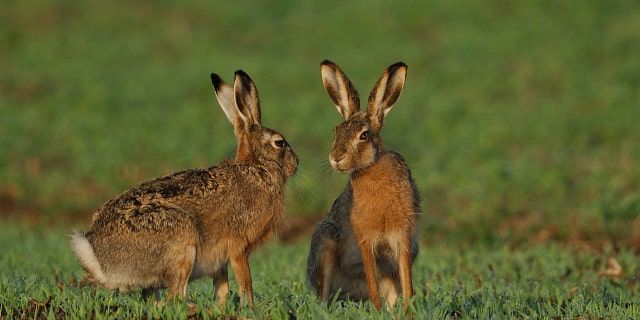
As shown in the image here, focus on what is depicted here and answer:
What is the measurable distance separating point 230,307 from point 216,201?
3.41ft

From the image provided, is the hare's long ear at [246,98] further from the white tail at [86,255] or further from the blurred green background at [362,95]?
the blurred green background at [362,95]

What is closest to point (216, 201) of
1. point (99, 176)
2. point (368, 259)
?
point (368, 259)

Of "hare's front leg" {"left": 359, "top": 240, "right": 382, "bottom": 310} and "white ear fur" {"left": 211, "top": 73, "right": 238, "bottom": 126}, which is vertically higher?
"white ear fur" {"left": 211, "top": 73, "right": 238, "bottom": 126}

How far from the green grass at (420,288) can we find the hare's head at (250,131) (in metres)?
1.04

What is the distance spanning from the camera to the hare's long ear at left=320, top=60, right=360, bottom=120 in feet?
25.6

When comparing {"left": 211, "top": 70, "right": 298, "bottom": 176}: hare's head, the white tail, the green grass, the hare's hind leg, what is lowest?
the green grass

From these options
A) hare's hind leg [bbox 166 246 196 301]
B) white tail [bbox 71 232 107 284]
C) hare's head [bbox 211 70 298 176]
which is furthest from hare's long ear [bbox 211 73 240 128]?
white tail [bbox 71 232 107 284]

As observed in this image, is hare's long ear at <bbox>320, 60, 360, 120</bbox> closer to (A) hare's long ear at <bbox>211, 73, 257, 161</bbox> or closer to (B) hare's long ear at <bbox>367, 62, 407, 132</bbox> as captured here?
(B) hare's long ear at <bbox>367, 62, 407, 132</bbox>

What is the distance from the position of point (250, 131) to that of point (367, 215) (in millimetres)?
1229

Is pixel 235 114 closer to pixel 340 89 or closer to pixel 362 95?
pixel 340 89

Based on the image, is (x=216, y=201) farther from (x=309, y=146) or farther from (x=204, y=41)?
(x=204, y=41)

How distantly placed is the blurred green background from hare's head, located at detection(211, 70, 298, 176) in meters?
2.22

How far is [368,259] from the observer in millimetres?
7293

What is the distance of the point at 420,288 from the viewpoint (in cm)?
812
